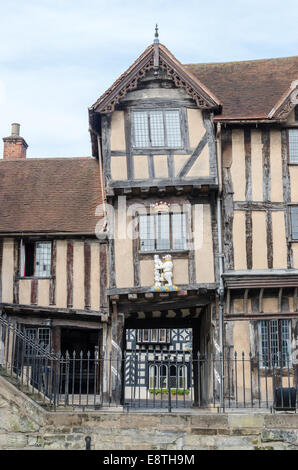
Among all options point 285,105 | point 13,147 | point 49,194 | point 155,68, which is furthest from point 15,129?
point 285,105

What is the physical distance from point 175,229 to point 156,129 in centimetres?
285

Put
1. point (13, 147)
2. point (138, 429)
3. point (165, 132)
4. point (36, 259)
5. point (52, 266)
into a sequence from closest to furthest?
point (138, 429)
point (165, 132)
point (52, 266)
point (36, 259)
point (13, 147)

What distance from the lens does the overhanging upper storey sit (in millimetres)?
18266

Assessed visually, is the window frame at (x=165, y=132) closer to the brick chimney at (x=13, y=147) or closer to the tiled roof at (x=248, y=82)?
the tiled roof at (x=248, y=82)

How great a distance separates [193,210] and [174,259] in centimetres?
148

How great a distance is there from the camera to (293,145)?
1878 cm

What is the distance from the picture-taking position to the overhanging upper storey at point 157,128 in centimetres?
1827

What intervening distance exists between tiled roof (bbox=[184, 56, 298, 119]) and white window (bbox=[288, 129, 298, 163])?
0.92 metres

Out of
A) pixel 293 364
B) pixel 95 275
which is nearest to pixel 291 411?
pixel 293 364

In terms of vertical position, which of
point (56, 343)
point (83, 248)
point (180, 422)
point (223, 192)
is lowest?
point (180, 422)

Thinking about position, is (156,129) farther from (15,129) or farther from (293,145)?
(15,129)

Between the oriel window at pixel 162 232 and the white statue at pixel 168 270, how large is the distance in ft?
1.43

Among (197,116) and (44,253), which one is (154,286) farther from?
(197,116)

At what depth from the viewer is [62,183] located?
69.7 feet
